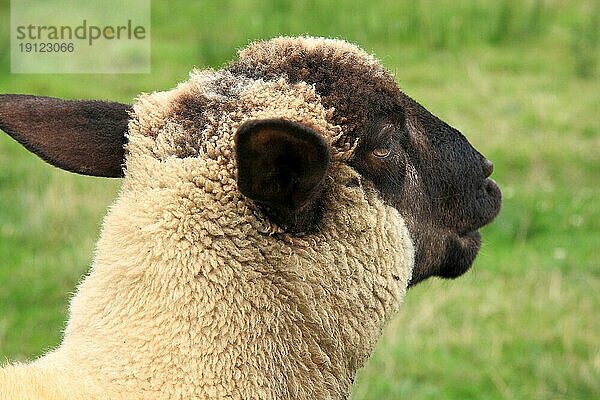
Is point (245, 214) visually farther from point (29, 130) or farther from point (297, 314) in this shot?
point (29, 130)

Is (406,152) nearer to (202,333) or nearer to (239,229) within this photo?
(239,229)

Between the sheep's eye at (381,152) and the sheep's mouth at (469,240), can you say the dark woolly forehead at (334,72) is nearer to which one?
the sheep's eye at (381,152)

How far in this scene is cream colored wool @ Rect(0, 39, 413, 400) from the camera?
257cm

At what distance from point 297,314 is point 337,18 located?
7935mm

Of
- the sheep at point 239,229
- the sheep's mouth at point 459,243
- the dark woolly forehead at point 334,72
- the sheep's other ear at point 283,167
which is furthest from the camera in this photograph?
the sheep's mouth at point 459,243

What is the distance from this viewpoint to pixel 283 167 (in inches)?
99.6

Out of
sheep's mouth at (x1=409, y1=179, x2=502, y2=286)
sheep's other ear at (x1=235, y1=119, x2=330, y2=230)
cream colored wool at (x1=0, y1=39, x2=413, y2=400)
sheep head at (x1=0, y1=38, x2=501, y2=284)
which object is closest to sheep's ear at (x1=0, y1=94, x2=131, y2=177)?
sheep head at (x1=0, y1=38, x2=501, y2=284)

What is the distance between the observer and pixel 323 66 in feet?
9.69

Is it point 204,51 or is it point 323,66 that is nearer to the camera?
point 323,66

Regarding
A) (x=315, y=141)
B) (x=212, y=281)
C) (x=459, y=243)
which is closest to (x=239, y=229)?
(x=212, y=281)

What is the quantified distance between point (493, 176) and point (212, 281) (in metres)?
5.45

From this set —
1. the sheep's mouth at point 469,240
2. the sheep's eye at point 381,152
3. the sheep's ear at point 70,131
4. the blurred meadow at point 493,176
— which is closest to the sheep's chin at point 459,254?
the sheep's mouth at point 469,240

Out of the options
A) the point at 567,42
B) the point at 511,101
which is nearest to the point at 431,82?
the point at 511,101

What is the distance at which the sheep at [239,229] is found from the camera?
256cm
